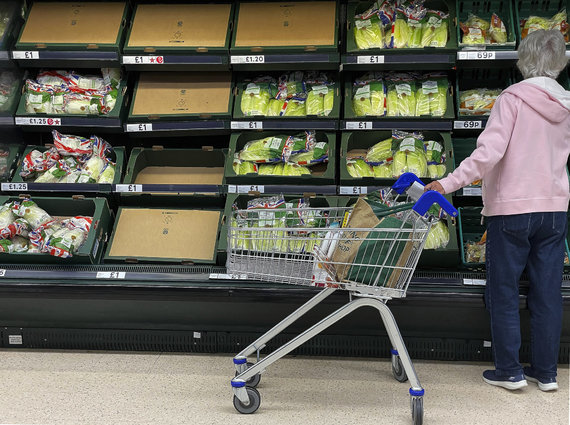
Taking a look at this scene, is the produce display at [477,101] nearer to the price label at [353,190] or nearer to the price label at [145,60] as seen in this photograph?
the price label at [353,190]

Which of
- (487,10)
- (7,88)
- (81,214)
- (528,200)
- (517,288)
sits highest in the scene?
(487,10)

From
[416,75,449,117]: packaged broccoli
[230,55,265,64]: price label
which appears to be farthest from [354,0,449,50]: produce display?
[230,55,265,64]: price label

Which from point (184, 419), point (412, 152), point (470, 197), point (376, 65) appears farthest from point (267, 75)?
point (184, 419)

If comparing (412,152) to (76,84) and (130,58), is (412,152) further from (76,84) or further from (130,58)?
(76,84)

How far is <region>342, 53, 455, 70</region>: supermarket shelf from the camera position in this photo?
3.84 m

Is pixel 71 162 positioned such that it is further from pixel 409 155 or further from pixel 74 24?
pixel 409 155

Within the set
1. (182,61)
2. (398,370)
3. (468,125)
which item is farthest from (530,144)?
(182,61)

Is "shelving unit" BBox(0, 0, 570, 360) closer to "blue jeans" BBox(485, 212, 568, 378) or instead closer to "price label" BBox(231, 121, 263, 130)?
"price label" BBox(231, 121, 263, 130)

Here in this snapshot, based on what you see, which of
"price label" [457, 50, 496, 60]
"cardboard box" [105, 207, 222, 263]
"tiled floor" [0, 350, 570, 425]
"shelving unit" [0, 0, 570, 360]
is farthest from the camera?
"cardboard box" [105, 207, 222, 263]

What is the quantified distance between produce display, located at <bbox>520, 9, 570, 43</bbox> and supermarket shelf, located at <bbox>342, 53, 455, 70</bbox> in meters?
0.57

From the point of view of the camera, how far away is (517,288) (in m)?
3.36

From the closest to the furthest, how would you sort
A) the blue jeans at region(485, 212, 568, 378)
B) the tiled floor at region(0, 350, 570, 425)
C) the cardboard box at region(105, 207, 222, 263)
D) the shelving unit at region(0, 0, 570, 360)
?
the tiled floor at region(0, 350, 570, 425) < the blue jeans at region(485, 212, 568, 378) < the shelving unit at region(0, 0, 570, 360) < the cardboard box at region(105, 207, 222, 263)

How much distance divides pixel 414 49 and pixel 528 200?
1136 millimetres

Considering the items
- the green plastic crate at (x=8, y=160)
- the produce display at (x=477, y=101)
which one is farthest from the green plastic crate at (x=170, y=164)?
the produce display at (x=477, y=101)
